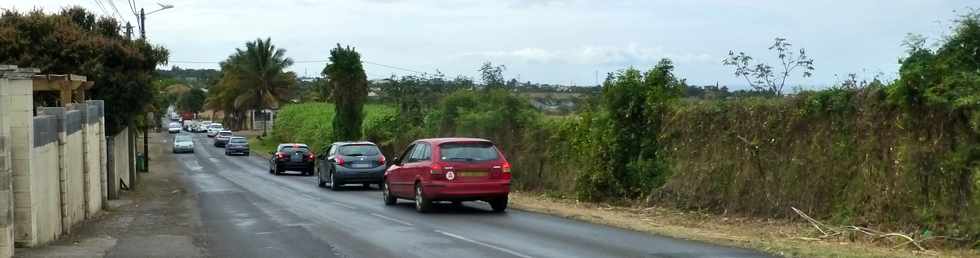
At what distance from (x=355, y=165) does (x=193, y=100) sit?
130442mm

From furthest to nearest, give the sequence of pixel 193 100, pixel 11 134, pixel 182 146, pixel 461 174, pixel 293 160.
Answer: pixel 193 100
pixel 182 146
pixel 293 160
pixel 461 174
pixel 11 134

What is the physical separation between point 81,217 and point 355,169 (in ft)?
38.2

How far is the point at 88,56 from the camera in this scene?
2772cm

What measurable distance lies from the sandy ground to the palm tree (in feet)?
191

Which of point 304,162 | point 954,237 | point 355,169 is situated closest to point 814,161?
point 954,237

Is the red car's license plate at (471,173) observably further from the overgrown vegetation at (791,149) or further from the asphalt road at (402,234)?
the overgrown vegetation at (791,149)

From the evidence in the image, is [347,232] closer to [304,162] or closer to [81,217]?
[81,217]

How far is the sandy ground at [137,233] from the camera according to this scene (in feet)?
43.3

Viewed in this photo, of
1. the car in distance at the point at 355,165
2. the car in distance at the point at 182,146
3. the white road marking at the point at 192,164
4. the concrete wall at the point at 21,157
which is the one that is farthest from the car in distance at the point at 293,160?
the car in distance at the point at 182,146

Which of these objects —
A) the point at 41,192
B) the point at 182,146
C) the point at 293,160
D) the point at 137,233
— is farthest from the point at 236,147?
the point at 41,192

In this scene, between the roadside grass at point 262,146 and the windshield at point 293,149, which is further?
the roadside grass at point 262,146

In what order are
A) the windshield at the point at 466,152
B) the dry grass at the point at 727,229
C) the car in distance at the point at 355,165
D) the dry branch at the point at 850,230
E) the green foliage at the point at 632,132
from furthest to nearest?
the car in distance at the point at 355,165
the green foliage at the point at 632,132
the windshield at the point at 466,152
the dry branch at the point at 850,230
the dry grass at the point at 727,229

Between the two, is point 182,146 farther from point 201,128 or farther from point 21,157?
point 21,157

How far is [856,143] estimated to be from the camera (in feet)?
49.3
